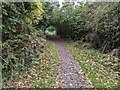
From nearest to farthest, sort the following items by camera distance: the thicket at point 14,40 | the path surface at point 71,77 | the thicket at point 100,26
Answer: the path surface at point 71,77 → the thicket at point 14,40 → the thicket at point 100,26

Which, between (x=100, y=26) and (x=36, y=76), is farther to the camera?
(x=100, y=26)

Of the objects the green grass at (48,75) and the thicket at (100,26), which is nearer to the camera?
the green grass at (48,75)

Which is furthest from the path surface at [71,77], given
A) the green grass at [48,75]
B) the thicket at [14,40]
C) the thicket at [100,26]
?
the thicket at [100,26]

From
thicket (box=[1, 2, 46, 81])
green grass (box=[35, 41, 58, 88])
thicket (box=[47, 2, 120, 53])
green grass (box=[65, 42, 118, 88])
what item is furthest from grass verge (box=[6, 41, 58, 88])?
thicket (box=[47, 2, 120, 53])

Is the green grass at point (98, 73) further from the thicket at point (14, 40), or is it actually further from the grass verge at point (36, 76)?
the thicket at point (14, 40)

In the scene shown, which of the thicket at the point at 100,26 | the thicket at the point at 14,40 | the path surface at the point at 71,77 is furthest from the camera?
the thicket at the point at 100,26

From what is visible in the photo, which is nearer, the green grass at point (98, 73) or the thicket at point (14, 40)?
the green grass at point (98, 73)

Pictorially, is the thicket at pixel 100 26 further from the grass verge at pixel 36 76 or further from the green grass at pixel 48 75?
the grass verge at pixel 36 76

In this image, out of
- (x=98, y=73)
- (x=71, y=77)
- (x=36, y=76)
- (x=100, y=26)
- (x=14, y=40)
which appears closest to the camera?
(x=71, y=77)

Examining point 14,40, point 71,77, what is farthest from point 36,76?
point 14,40

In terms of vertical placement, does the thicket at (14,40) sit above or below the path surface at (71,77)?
above

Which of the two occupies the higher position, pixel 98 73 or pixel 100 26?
pixel 100 26

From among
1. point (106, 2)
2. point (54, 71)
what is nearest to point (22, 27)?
point (54, 71)

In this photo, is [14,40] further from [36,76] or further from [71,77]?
[71,77]
